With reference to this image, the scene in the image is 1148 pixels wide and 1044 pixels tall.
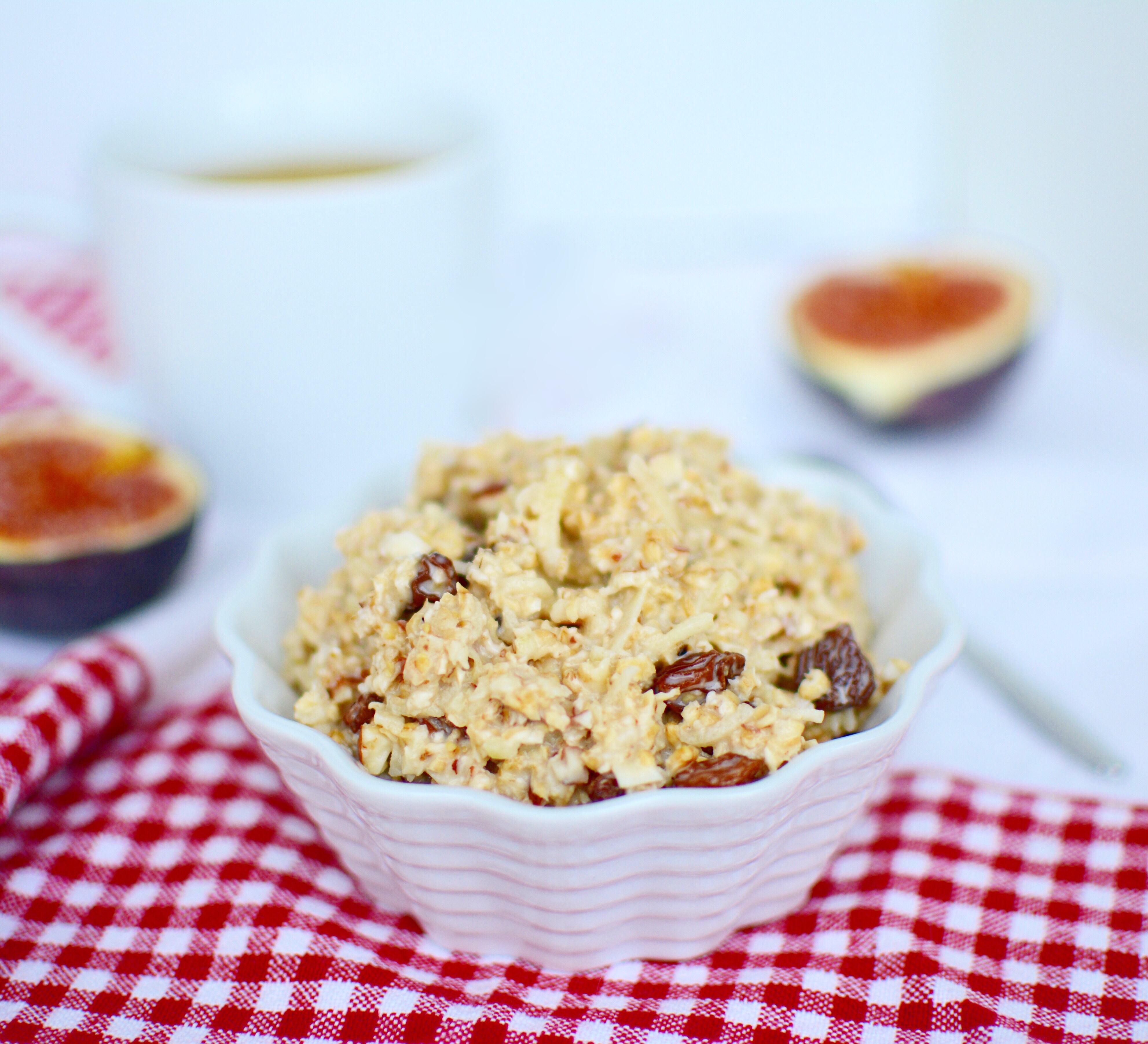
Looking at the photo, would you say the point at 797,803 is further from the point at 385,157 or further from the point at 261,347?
the point at 385,157

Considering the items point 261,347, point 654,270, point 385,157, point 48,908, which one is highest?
point 385,157

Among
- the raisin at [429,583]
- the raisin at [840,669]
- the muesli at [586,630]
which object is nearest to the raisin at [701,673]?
the muesli at [586,630]

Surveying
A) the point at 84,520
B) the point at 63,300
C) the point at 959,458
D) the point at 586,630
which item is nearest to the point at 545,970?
the point at 586,630

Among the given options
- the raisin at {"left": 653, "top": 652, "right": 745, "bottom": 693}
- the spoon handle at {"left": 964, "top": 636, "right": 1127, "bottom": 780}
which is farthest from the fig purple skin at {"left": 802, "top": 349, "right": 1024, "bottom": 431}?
the raisin at {"left": 653, "top": 652, "right": 745, "bottom": 693}

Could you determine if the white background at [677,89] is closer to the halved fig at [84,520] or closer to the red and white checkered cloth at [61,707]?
the halved fig at [84,520]

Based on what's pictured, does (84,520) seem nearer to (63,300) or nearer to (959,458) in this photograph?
(63,300)

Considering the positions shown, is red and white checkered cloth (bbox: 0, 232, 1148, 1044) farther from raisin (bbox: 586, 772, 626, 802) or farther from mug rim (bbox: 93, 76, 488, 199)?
mug rim (bbox: 93, 76, 488, 199)

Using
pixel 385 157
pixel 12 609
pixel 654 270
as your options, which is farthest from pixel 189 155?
pixel 654 270
